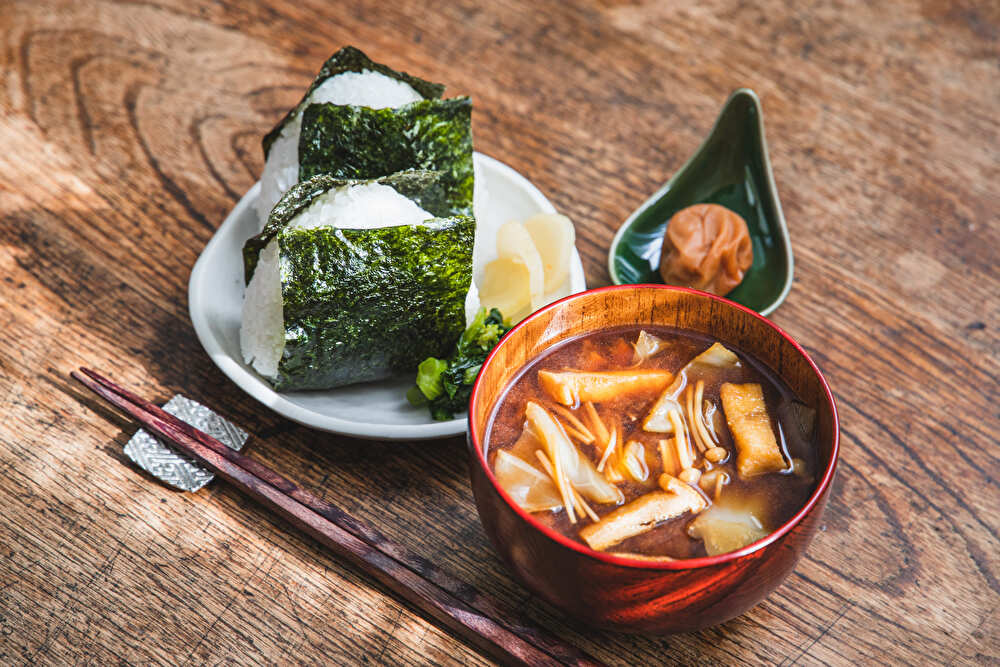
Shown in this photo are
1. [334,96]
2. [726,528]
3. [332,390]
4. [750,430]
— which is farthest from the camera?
[334,96]

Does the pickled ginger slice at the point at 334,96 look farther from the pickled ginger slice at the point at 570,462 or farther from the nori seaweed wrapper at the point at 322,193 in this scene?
the pickled ginger slice at the point at 570,462

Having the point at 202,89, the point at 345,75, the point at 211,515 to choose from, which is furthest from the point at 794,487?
the point at 202,89

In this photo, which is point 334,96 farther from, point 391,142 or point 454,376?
point 454,376

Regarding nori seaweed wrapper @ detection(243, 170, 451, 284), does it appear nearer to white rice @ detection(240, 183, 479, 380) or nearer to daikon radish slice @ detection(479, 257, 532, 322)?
white rice @ detection(240, 183, 479, 380)

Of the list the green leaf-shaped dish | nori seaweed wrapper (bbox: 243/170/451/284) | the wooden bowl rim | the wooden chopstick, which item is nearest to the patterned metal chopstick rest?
the wooden chopstick

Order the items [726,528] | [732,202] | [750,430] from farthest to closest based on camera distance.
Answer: [732,202]
[750,430]
[726,528]

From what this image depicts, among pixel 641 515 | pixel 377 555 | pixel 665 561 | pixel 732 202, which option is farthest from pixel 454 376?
pixel 732 202

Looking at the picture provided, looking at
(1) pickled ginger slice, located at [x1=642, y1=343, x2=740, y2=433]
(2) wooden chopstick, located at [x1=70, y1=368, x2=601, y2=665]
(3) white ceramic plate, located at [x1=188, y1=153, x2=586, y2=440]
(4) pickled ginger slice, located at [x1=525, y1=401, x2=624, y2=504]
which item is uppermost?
(1) pickled ginger slice, located at [x1=642, y1=343, x2=740, y2=433]
